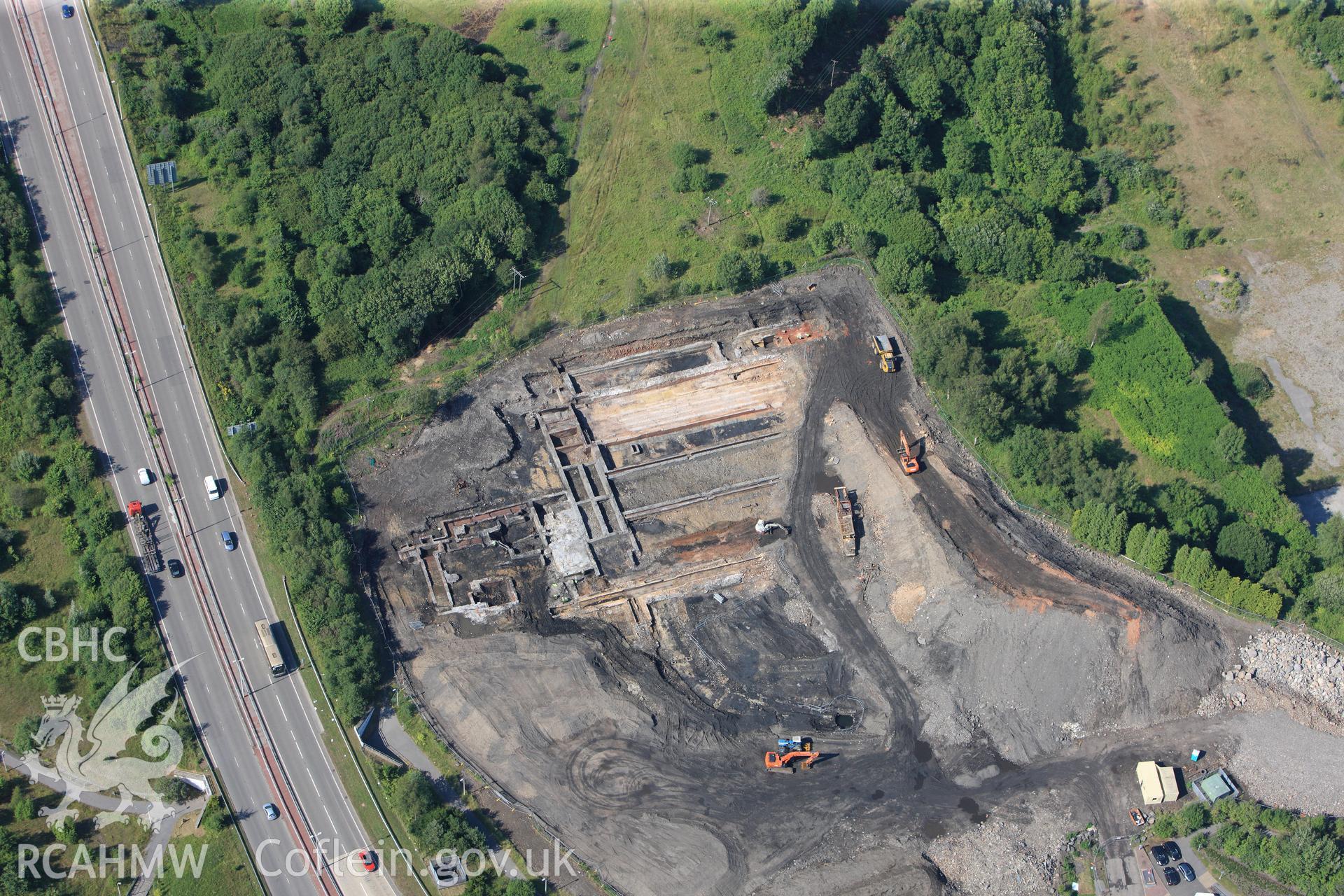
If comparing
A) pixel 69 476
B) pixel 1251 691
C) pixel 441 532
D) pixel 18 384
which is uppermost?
pixel 18 384

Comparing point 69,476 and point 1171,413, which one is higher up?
point 69,476

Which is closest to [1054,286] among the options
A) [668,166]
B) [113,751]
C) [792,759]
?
[668,166]

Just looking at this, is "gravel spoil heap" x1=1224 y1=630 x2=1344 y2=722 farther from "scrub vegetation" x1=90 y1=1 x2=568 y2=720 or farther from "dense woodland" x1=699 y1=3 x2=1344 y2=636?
"scrub vegetation" x1=90 y1=1 x2=568 y2=720

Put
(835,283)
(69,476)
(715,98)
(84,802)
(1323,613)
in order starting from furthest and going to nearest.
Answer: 1. (715,98)
2. (835,283)
3. (69,476)
4. (1323,613)
5. (84,802)

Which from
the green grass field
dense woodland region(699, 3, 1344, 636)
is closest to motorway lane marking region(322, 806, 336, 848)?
the green grass field

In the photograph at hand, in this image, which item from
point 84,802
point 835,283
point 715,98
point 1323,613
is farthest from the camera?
point 715,98

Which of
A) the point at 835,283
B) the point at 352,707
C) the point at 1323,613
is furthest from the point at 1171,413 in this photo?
the point at 352,707

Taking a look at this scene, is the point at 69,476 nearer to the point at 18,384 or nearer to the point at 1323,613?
the point at 18,384

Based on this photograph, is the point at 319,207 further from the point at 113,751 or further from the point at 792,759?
the point at 792,759
